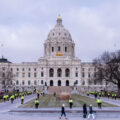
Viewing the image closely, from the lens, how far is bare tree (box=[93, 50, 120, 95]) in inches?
2751

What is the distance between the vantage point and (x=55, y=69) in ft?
449

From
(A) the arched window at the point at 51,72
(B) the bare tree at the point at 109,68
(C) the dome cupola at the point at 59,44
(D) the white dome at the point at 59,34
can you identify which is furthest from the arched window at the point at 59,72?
(B) the bare tree at the point at 109,68

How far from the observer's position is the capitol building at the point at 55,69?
446 ft

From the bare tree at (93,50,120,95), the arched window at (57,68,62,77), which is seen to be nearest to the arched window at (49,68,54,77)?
the arched window at (57,68,62,77)

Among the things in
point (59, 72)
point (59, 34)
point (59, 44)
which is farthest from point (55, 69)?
point (59, 34)

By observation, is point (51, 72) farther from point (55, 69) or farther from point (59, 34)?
point (59, 34)

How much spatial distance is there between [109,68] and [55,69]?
67.0m

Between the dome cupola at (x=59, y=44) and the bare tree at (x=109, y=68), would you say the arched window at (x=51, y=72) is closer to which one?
the dome cupola at (x=59, y=44)

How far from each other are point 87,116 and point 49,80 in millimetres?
108506

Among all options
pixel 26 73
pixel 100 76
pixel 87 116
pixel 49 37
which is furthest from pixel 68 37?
pixel 87 116

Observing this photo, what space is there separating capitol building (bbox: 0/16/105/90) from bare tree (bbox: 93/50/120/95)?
166ft

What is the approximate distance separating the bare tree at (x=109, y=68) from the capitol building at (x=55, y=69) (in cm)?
5073

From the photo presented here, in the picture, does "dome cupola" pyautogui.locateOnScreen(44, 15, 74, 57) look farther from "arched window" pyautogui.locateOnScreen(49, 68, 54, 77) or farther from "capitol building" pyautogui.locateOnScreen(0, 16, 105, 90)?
"arched window" pyautogui.locateOnScreen(49, 68, 54, 77)

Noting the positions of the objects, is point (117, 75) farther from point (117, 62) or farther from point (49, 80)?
point (49, 80)
